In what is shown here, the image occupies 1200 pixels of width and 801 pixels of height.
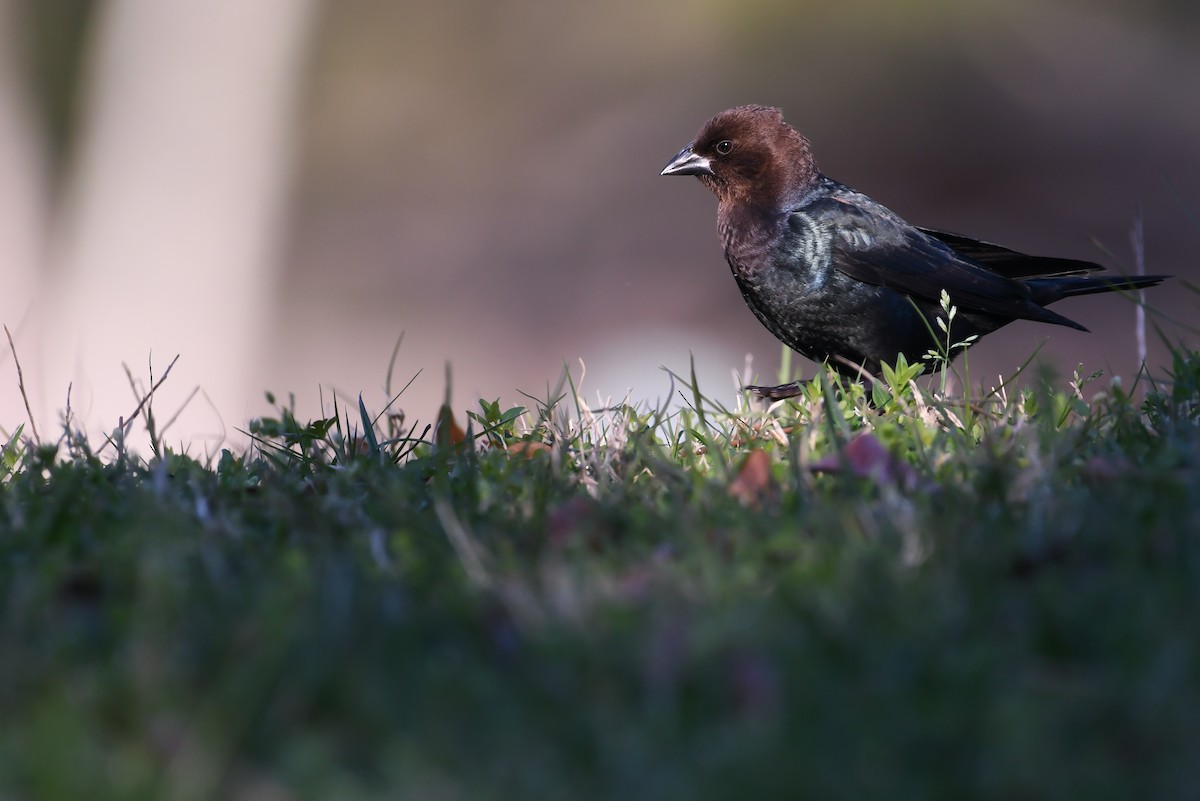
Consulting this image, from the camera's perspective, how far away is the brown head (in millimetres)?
5262

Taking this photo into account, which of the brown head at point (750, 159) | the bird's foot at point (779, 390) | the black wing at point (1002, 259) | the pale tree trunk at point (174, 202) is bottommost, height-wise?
the bird's foot at point (779, 390)

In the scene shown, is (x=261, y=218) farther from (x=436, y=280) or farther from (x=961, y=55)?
(x=961, y=55)

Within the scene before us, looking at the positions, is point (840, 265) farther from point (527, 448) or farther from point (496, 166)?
point (496, 166)

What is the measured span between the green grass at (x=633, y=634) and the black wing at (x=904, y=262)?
212 cm

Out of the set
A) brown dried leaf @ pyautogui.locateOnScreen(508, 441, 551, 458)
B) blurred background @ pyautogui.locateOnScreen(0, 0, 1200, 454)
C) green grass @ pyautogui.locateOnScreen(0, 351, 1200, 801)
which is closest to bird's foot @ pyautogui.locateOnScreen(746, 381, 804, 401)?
brown dried leaf @ pyautogui.locateOnScreen(508, 441, 551, 458)

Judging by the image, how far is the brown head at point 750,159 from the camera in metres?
5.26

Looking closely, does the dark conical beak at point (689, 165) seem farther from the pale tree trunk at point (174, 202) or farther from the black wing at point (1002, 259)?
the pale tree trunk at point (174, 202)

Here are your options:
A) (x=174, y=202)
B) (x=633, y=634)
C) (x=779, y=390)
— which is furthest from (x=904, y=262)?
(x=174, y=202)

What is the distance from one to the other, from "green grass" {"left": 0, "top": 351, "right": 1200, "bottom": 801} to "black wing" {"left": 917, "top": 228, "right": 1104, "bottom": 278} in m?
2.51

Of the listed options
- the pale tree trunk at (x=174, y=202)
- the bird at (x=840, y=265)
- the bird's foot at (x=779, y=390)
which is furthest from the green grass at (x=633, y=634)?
the pale tree trunk at (x=174, y=202)

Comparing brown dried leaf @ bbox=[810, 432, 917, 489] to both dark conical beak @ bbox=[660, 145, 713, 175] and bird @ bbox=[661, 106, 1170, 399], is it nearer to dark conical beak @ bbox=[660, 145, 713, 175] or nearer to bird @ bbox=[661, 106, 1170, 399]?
bird @ bbox=[661, 106, 1170, 399]

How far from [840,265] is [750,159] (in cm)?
70

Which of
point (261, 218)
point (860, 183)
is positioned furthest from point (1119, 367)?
point (261, 218)

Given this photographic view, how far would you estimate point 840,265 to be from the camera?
16.1ft
